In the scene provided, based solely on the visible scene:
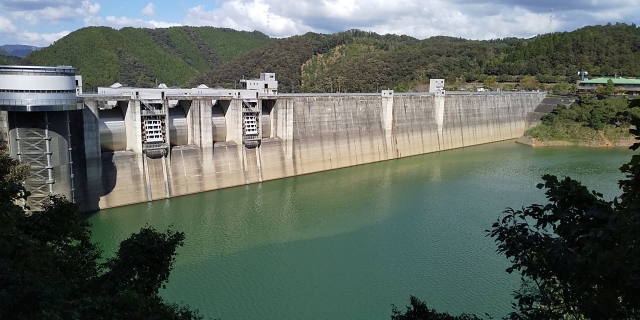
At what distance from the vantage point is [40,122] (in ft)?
40.8

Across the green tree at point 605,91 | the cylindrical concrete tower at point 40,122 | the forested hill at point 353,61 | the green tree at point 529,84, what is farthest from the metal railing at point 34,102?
the green tree at point 529,84

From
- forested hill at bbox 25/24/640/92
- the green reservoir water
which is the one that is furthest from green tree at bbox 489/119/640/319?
forested hill at bbox 25/24/640/92

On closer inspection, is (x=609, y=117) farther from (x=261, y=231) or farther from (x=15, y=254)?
(x=15, y=254)

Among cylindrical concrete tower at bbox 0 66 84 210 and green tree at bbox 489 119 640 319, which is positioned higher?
cylindrical concrete tower at bbox 0 66 84 210

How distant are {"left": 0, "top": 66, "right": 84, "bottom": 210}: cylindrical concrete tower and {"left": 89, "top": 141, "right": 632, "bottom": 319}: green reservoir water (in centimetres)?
176

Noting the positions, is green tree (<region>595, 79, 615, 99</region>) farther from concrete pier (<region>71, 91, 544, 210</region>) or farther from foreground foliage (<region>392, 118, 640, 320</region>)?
foreground foliage (<region>392, 118, 640, 320</region>)

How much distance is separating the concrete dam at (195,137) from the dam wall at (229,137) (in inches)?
1.4

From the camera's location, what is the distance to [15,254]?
3264mm

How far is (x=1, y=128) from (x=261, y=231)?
23.0ft

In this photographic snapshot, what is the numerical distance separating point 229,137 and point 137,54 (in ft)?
152

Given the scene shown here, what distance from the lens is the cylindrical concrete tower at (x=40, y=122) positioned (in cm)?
1196

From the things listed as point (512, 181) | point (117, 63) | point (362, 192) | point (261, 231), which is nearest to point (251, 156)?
point (362, 192)

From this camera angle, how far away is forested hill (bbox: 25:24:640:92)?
152ft

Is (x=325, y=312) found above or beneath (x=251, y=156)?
beneath
